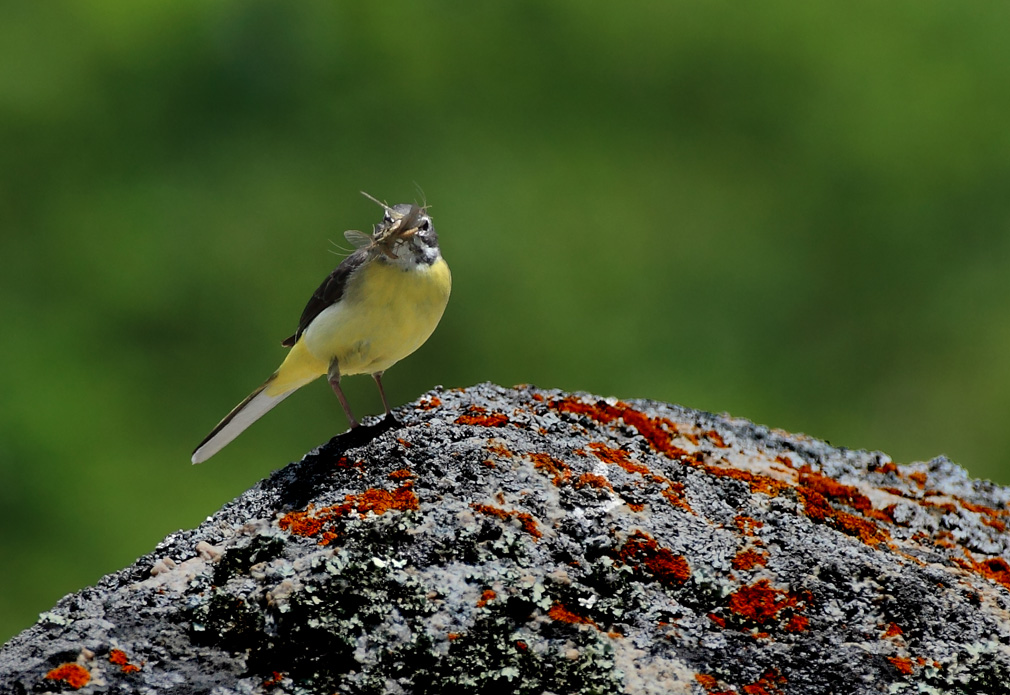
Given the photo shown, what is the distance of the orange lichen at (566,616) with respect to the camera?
394 centimetres

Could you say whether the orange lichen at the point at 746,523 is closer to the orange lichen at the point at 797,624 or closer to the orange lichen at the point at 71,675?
the orange lichen at the point at 797,624

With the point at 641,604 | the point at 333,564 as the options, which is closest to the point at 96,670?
the point at 333,564

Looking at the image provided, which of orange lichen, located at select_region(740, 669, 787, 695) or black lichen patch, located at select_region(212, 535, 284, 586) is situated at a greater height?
black lichen patch, located at select_region(212, 535, 284, 586)

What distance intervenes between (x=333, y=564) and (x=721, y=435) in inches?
99.0

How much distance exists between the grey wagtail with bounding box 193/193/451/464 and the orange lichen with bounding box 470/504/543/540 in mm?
1613

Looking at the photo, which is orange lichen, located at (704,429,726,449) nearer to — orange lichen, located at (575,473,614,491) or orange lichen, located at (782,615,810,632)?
orange lichen, located at (575,473,614,491)

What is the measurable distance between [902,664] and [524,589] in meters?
1.35

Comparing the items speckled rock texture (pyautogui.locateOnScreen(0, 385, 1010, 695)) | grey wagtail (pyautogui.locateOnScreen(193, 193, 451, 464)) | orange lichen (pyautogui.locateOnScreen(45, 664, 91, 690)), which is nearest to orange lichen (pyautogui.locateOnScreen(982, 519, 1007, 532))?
speckled rock texture (pyautogui.locateOnScreen(0, 385, 1010, 695))

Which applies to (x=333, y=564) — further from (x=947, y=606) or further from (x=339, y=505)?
(x=947, y=606)

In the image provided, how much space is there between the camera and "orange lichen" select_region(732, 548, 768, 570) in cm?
425

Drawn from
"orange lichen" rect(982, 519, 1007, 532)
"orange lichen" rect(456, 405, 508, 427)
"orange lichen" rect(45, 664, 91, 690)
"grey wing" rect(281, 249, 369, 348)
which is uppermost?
"grey wing" rect(281, 249, 369, 348)

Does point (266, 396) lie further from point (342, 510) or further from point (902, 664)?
point (902, 664)

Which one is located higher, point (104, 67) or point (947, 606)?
point (104, 67)

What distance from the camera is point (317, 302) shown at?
656cm
